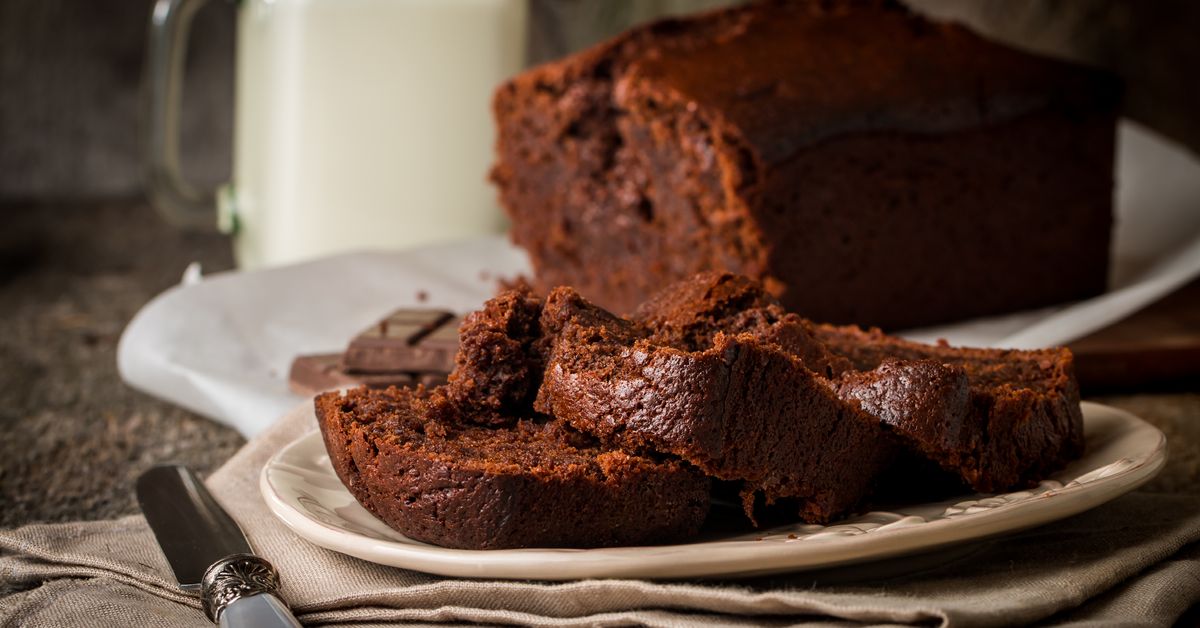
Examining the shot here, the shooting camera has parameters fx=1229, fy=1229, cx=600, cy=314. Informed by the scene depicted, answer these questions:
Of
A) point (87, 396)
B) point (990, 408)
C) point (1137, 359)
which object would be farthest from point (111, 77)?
point (990, 408)

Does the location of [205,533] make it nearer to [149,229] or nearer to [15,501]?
[15,501]

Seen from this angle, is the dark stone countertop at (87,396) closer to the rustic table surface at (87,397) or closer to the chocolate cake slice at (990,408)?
the rustic table surface at (87,397)

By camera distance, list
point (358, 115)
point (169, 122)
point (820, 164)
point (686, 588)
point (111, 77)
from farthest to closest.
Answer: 1. point (111, 77)
2. point (169, 122)
3. point (358, 115)
4. point (820, 164)
5. point (686, 588)

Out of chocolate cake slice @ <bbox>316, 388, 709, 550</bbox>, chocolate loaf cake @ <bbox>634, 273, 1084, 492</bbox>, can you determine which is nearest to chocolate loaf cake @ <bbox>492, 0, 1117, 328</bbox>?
chocolate loaf cake @ <bbox>634, 273, 1084, 492</bbox>

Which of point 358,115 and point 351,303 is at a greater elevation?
point 358,115

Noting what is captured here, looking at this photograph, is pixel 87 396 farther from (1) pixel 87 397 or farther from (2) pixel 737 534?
(2) pixel 737 534

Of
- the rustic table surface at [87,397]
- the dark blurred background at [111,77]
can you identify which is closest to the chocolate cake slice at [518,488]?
the rustic table surface at [87,397]
